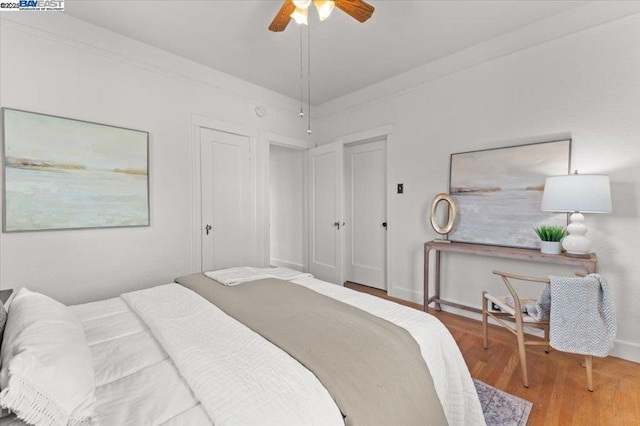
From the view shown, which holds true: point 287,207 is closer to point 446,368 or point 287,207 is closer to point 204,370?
point 446,368

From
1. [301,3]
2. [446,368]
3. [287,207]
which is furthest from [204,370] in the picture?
[287,207]

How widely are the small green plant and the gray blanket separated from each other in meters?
1.87

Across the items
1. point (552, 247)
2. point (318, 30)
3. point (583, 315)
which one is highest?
point (318, 30)

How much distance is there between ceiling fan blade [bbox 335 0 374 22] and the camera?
186 centimetres

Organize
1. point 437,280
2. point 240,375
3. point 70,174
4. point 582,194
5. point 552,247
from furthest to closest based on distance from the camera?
point 437,280 < point 70,174 < point 552,247 < point 582,194 < point 240,375

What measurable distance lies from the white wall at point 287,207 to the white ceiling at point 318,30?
1628mm

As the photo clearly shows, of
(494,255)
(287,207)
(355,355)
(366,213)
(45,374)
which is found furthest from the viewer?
(287,207)

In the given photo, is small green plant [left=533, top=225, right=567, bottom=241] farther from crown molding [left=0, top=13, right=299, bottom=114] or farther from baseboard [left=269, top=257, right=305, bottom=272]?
crown molding [left=0, top=13, right=299, bottom=114]

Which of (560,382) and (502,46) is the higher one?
(502,46)

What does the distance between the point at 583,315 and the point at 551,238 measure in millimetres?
771

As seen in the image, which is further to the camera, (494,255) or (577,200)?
(494,255)

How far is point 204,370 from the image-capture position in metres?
0.97

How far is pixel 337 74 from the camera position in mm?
3506

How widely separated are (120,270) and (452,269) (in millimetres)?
3437
